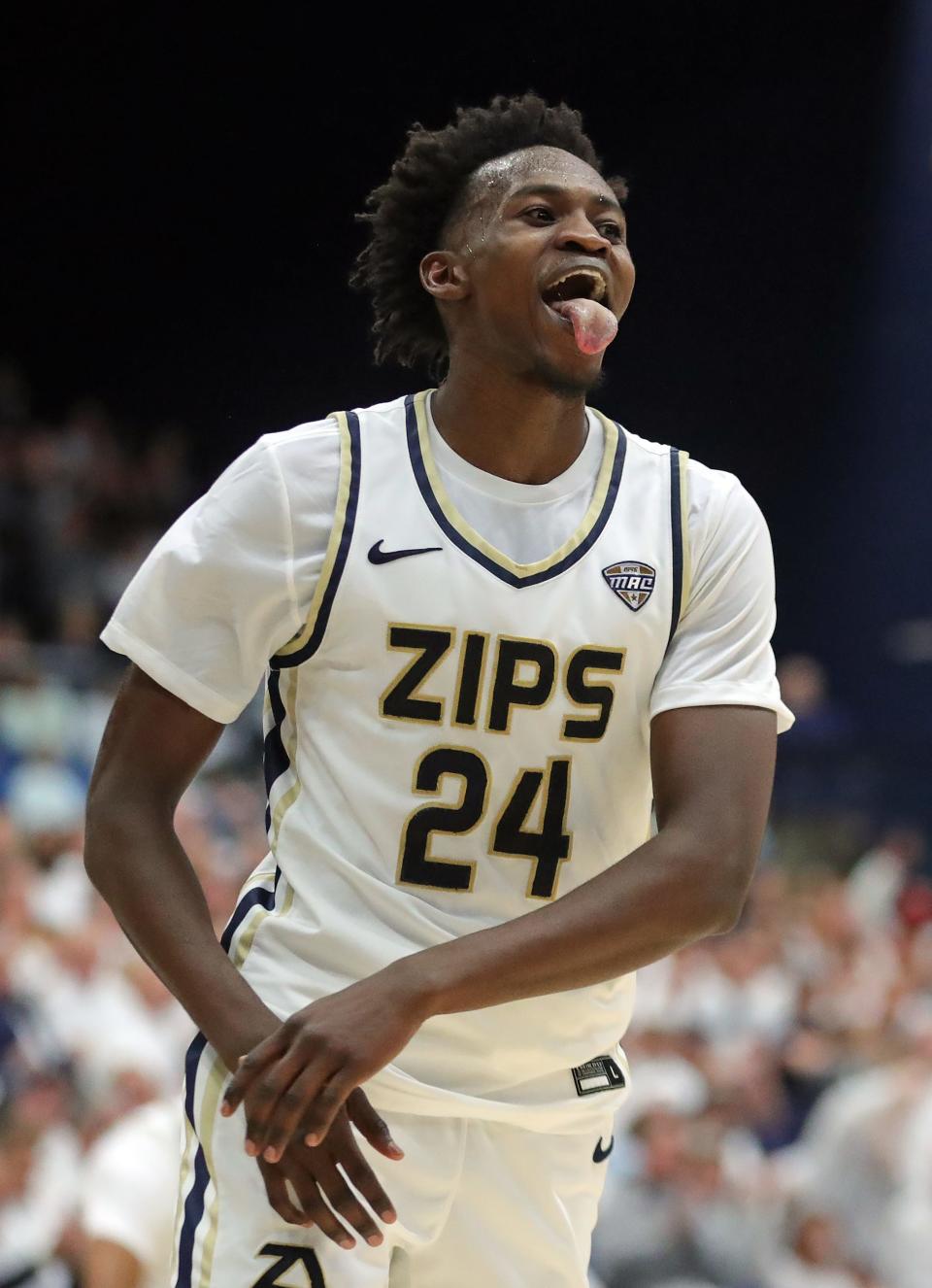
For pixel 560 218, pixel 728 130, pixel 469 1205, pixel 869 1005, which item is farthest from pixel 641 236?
pixel 469 1205

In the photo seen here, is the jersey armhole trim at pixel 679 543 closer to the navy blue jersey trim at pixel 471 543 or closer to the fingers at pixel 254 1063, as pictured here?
the navy blue jersey trim at pixel 471 543

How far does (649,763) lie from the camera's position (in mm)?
2771

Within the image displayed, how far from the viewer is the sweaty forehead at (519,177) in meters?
2.93

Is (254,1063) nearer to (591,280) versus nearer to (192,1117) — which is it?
(192,1117)

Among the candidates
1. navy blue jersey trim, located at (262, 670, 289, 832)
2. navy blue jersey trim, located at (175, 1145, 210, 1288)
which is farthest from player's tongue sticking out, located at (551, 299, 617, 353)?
navy blue jersey trim, located at (175, 1145, 210, 1288)

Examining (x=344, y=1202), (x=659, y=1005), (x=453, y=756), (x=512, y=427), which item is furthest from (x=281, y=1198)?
(x=659, y=1005)

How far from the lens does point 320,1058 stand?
2326 mm

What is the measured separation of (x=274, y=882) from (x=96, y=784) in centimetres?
31

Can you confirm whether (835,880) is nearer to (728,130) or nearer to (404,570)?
(728,130)

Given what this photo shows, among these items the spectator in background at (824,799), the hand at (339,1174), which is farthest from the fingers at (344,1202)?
the spectator in background at (824,799)

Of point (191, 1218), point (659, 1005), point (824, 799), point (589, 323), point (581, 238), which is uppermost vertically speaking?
point (581, 238)

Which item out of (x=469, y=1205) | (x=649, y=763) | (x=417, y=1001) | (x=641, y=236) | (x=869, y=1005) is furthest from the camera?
(x=641, y=236)

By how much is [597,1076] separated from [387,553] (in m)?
0.83

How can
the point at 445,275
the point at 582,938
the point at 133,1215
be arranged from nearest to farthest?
1. the point at 582,938
2. the point at 445,275
3. the point at 133,1215
